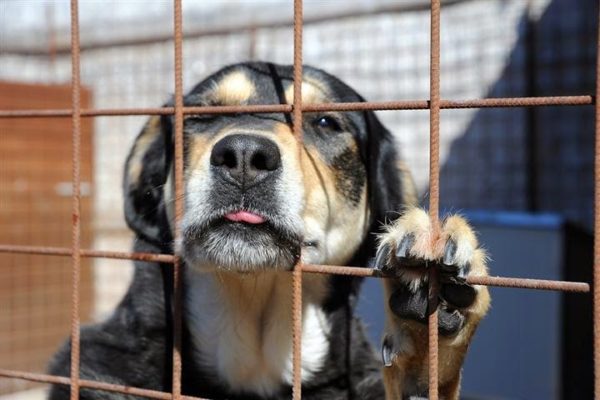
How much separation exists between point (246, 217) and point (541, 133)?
389cm

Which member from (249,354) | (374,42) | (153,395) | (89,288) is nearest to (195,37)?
(374,42)

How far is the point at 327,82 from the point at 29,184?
12.5 ft

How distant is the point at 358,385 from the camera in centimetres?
243

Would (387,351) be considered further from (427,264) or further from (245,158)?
(245,158)

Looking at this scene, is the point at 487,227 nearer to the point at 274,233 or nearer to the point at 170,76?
the point at 274,233

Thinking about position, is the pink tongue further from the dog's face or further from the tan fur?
the tan fur

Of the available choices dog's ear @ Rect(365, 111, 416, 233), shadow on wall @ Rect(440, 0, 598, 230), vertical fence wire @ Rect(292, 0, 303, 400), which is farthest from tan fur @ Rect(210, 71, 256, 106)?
shadow on wall @ Rect(440, 0, 598, 230)

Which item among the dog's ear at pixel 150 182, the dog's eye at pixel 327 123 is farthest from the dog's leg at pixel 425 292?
the dog's ear at pixel 150 182

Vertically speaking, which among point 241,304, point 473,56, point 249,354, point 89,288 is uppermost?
point 473,56

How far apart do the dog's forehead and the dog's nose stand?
0.57m

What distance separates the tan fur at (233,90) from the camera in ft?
8.18

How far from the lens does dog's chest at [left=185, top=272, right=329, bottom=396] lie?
7.89ft

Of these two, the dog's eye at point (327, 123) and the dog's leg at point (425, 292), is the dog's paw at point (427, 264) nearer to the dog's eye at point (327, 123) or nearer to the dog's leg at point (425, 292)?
the dog's leg at point (425, 292)

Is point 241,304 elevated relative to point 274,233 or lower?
lower
